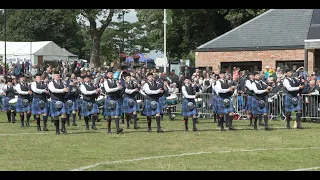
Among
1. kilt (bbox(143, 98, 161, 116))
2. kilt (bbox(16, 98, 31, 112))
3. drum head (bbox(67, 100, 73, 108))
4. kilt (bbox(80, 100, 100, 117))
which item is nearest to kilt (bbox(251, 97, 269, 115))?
kilt (bbox(143, 98, 161, 116))

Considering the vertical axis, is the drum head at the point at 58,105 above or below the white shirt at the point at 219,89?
below

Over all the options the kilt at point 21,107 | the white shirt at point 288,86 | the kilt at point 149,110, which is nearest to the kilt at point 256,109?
the white shirt at point 288,86

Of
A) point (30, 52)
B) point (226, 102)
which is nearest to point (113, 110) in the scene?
point (226, 102)

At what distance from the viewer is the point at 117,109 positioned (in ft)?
45.8

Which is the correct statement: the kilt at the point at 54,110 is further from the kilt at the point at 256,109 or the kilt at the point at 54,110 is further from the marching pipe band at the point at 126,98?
the kilt at the point at 256,109

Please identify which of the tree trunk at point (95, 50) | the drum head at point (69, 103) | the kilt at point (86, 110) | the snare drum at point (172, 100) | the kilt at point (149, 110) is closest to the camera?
the kilt at point (149, 110)

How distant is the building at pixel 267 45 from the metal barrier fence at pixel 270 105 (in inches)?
385

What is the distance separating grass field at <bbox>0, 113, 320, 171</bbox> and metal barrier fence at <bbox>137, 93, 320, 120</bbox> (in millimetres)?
1503

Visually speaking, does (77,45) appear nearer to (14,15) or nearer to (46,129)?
(14,15)

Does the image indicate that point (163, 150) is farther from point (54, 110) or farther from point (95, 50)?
point (95, 50)

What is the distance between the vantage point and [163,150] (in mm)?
10438

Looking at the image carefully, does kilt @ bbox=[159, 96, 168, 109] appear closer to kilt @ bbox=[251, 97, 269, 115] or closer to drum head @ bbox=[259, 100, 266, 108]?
kilt @ bbox=[251, 97, 269, 115]

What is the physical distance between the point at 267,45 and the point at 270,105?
12.0 meters

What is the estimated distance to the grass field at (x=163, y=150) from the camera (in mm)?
A: 8477
